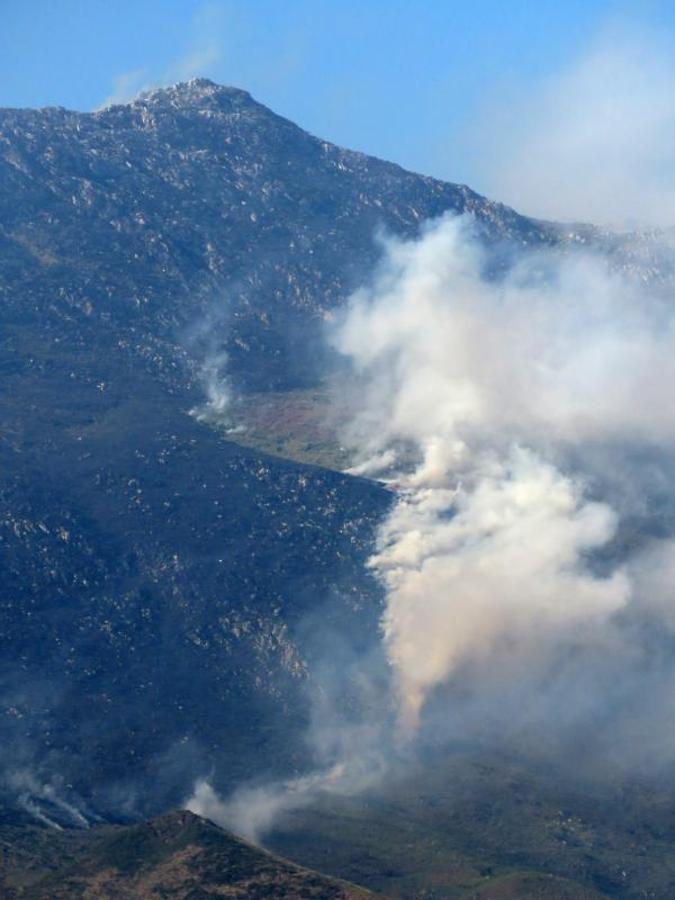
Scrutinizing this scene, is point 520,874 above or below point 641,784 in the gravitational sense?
below

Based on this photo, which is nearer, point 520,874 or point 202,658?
point 520,874

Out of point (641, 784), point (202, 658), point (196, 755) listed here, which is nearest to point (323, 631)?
point (202, 658)

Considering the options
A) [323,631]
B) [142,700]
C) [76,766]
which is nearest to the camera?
[76,766]

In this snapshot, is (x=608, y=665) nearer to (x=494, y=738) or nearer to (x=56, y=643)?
(x=494, y=738)

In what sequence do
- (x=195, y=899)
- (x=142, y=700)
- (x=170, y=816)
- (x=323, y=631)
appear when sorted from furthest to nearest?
(x=323, y=631) → (x=142, y=700) → (x=170, y=816) → (x=195, y=899)

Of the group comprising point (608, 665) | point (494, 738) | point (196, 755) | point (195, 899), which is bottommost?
point (195, 899)

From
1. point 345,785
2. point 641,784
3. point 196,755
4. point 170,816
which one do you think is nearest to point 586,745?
point 641,784
